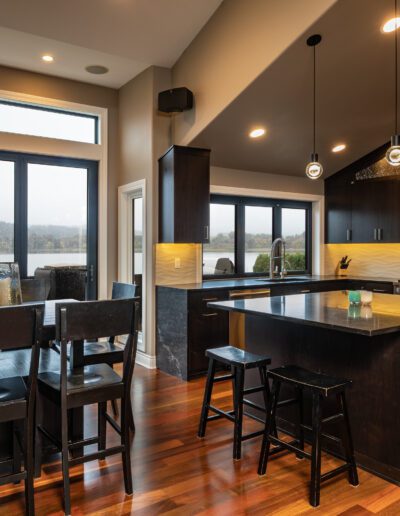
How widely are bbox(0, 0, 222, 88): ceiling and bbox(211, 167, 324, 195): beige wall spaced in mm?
1484

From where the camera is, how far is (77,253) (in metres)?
5.50

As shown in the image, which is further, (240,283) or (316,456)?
(240,283)

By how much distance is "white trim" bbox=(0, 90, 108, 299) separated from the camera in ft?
16.3

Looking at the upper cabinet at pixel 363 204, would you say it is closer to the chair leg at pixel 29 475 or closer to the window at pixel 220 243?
the window at pixel 220 243

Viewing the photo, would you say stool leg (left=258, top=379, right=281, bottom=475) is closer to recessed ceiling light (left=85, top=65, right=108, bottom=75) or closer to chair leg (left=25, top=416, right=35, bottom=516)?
chair leg (left=25, top=416, right=35, bottom=516)

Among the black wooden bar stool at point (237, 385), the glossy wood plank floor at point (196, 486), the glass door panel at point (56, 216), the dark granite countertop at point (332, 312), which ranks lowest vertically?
the glossy wood plank floor at point (196, 486)

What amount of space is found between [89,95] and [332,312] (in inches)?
161

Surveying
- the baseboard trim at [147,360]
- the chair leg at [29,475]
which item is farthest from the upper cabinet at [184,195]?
the chair leg at [29,475]

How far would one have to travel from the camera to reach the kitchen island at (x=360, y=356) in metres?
2.59

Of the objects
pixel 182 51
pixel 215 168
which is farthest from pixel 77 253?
pixel 182 51

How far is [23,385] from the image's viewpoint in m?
2.31

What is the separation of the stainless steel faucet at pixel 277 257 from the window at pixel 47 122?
280cm

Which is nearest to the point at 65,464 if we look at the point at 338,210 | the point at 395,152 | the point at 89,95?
the point at 395,152

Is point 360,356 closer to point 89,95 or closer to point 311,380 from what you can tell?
point 311,380
